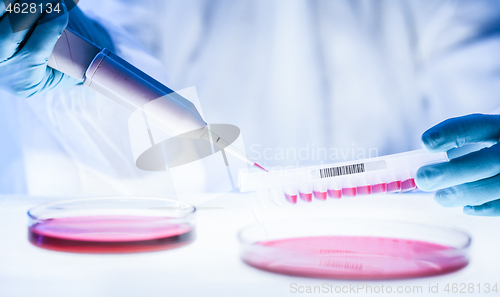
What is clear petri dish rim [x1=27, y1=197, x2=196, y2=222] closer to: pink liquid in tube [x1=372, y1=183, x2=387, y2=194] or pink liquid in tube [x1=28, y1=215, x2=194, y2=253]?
pink liquid in tube [x1=28, y1=215, x2=194, y2=253]

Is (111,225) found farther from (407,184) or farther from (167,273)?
(407,184)

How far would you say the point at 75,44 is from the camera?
692 mm

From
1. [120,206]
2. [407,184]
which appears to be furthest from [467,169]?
[120,206]

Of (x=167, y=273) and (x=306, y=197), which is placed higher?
(x=306, y=197)

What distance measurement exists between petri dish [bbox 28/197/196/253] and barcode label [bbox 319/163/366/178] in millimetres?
257

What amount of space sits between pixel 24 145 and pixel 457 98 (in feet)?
6.13

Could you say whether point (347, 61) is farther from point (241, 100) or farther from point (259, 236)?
point (259, 236)

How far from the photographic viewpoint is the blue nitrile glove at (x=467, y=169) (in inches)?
26.4

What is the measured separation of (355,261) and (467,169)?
400mm

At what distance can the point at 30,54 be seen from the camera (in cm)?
72

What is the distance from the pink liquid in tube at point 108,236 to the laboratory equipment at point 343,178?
16 centimetres

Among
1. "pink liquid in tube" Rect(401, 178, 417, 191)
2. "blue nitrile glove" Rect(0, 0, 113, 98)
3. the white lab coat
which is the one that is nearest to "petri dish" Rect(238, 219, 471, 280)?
"pink liquid in tube" Rect(401, 178, 417, 191)

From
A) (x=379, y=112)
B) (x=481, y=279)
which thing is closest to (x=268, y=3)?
(x=379, y=112)

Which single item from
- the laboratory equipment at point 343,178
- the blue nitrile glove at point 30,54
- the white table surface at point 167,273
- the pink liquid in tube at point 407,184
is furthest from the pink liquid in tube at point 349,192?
the blue nitrile glove at point 30,54
